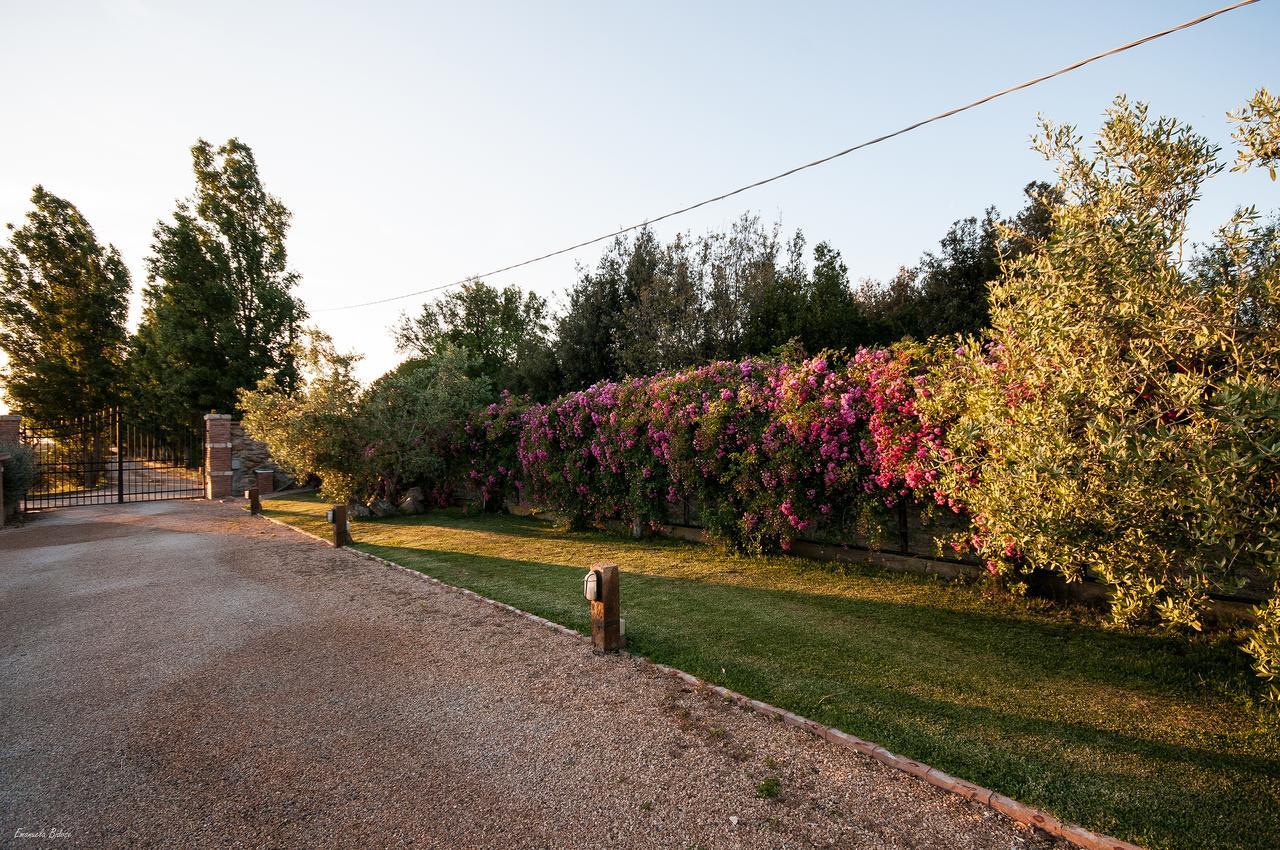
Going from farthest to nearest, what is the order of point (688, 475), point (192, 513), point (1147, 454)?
point (192, 513) → point (688, 475) → point (1147, 454)

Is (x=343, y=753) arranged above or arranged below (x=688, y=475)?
below

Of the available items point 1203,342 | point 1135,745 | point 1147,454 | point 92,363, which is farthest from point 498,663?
point 92,363

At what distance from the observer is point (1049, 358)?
3809 millimetres

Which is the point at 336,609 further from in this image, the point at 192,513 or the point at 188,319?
the point at 188,319

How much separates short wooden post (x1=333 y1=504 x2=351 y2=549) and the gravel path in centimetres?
335

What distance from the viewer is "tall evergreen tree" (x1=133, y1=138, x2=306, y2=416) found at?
20516mm

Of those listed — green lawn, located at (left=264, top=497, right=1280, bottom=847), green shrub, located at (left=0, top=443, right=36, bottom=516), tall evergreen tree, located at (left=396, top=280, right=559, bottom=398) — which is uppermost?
tall evergreen tree, located at (left=396, top=280, right=559, bottom=398)

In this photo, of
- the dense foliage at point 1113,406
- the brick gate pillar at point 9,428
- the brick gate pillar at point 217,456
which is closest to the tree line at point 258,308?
the brick gate pillar at point 217,456

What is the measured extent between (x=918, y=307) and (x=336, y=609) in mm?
21038

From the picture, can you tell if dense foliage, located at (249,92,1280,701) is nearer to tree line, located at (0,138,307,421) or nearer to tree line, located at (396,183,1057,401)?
tree line, located at (396,183,1057,401)

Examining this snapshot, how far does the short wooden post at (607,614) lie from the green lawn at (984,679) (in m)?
0.27

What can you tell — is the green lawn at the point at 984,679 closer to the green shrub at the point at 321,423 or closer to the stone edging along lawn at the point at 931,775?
the stone edging along lawn at the point at 931,775

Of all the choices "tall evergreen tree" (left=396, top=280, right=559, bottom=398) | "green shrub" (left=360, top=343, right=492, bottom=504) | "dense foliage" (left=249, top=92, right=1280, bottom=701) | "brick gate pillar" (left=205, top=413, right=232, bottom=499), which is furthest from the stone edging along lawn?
"tall evergreen tree" (left=396, top=280, right=559, bottom=398)

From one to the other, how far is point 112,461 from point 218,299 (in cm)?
742
